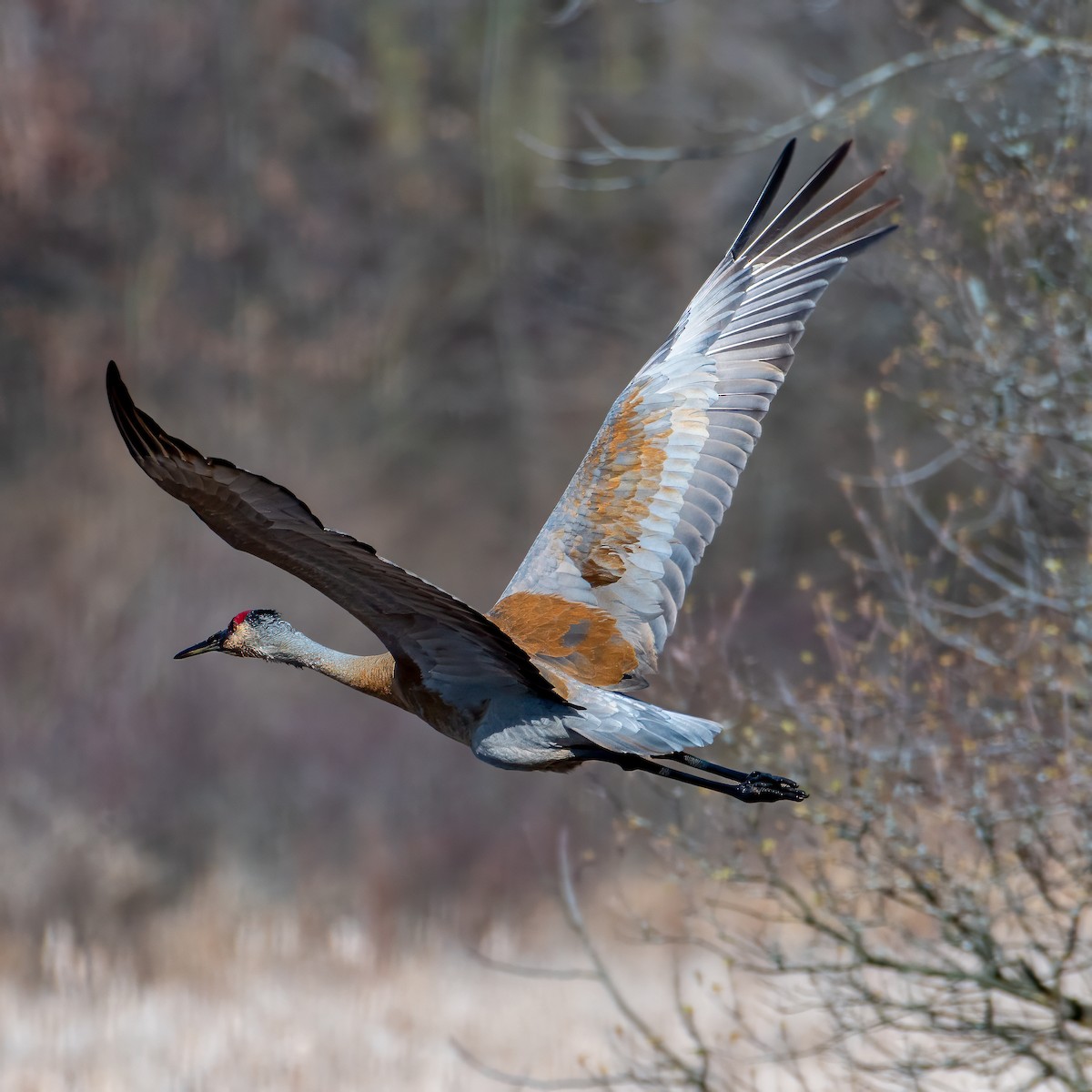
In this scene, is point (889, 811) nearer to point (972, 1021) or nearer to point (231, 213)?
point (972, 1021)

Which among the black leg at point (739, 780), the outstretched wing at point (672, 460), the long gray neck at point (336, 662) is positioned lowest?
the black leg at point (739, 780)

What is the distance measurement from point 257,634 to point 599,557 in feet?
3.52

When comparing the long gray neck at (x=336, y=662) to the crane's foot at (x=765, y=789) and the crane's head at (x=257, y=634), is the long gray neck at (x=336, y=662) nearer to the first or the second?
the crane's head at (x=257, y=634)

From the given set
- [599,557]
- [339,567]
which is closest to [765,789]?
[599,557]

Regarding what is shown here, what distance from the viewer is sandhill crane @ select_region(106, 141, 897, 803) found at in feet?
13.2

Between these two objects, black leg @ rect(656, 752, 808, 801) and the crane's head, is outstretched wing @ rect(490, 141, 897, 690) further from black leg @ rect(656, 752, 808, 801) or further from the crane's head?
the crane's head

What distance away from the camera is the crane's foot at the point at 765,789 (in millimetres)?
4848

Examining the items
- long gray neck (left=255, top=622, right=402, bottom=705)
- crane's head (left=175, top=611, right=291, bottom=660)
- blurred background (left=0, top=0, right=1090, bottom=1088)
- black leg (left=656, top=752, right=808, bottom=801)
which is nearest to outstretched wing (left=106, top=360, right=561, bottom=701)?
long gray neck (left=255, top=622, right=402, bottom=705)

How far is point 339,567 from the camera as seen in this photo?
163 inches

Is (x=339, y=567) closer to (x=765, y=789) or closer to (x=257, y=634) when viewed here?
(x=257, y=634)

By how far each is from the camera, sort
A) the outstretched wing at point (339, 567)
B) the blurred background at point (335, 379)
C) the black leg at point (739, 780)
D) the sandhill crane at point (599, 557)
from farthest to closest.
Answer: the blurred background at point (335, 379)
the black leg at point (739, 780)
the sandhill crane at point (599, 557)
the outstretched wing at point (339, 567)

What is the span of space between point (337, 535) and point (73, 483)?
46.4ft

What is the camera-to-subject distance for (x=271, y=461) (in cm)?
1758

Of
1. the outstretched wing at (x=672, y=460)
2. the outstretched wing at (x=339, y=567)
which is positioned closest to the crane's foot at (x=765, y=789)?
the outstretched wing at (x=672, y=460)
